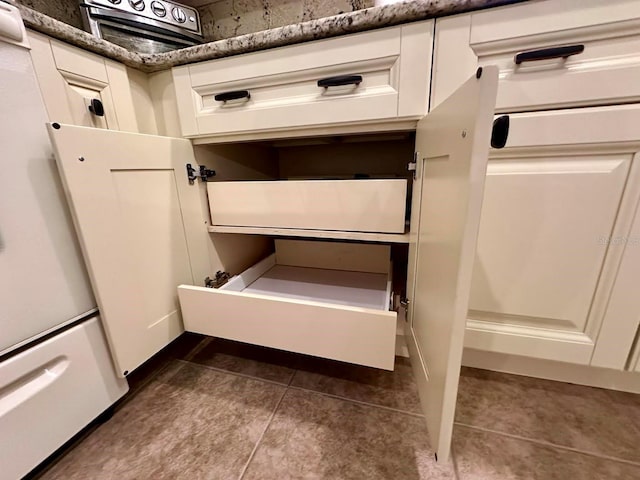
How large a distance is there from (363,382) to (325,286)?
1.09 ft

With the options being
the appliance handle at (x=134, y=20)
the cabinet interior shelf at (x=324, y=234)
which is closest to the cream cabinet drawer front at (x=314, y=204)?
the cabinet interior shelf at (x=324, y=234)

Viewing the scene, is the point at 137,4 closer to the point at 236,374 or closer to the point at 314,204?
the point at 314,204

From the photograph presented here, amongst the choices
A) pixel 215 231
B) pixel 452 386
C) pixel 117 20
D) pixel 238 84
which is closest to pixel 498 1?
pixel 238 84

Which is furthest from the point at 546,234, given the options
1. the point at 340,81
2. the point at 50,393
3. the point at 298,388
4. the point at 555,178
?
the point at 50,393

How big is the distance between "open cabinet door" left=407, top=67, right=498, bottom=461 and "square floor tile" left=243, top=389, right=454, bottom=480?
156 millimetres

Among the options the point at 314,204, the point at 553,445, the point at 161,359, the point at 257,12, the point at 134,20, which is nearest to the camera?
the point at 553,445

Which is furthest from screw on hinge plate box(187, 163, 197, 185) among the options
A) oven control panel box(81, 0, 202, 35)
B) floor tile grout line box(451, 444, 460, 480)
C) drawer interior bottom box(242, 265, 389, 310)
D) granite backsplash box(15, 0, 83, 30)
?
floor tile grout line box(451, 444, 460, 480)

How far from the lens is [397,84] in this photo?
61 cm

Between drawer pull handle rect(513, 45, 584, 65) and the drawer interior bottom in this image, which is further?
the drawer interior bottom

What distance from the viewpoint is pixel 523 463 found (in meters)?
0.58

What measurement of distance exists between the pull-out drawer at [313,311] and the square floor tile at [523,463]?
0.87 feet

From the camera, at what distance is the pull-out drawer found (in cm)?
61

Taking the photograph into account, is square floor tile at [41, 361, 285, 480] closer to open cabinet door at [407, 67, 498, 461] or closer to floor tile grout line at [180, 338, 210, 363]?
floor tile grout line at [180, 338, 210, 363]

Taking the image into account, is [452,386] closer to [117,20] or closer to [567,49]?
[567,49]
